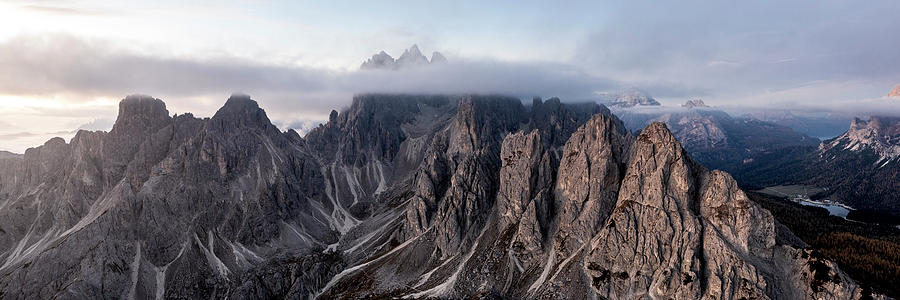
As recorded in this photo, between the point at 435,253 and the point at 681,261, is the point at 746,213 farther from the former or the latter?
the point at 435,253

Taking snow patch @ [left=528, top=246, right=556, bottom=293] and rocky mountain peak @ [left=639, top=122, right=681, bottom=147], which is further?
snow patch @ [left=528, top=246, right=556, bottom=293]

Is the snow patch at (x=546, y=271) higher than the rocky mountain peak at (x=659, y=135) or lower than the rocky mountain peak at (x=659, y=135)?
lower

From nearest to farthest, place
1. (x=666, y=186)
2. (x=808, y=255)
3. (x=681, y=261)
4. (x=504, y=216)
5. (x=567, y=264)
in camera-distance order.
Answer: (x=808, y=255), (x=681, y=261), (x=666, y=186), (x=567, y=264), (x=504, y=216)

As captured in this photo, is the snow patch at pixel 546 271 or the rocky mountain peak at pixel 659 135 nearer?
the rocky mountain peak at pixel 659 135

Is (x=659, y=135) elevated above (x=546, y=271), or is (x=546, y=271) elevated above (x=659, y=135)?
(x=659, y=135)

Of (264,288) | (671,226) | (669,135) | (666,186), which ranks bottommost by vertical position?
(264,288)

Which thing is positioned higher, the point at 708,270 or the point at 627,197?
the point at 627,197

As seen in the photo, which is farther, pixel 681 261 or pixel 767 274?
pixel 681 261

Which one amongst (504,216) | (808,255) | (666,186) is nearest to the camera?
(808,255)

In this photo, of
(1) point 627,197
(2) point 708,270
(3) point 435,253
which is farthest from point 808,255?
(3) point 435,253

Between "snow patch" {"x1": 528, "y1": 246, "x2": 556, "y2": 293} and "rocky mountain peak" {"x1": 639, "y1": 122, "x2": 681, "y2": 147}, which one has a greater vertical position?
"rocky mountain peak" {"x1": 639, "y1": 122, "x2": 681, "y2": 147}

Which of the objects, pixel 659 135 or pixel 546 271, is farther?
pixel 546 271
